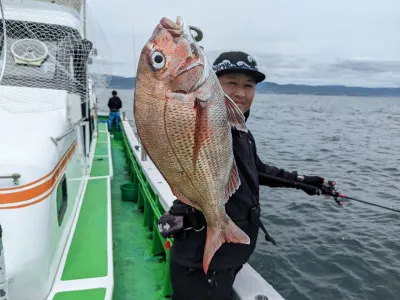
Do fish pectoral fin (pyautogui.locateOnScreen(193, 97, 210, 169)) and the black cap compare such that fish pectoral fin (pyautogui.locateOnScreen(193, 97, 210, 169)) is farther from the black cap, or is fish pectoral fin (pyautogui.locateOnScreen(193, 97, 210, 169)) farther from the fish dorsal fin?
the black cap

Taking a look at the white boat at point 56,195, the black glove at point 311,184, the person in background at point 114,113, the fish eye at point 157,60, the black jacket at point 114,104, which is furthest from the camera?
the black jacket at point 114,104

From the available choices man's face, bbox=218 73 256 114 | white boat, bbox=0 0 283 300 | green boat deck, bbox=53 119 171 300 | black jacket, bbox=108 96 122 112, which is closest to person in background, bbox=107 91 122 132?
black jacket, bbox=108 96 122 112

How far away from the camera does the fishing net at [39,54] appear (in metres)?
3.59

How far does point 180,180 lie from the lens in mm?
1707

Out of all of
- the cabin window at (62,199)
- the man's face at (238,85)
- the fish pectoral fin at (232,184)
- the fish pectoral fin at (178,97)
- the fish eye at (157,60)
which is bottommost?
the cabin window at (62,199)

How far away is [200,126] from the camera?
160 cm

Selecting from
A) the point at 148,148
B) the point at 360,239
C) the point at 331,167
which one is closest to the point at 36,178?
the point at 148,148

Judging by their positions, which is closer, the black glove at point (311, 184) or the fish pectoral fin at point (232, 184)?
the fish pectoral fin at point (232, 184)

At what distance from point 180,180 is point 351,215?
902 cm

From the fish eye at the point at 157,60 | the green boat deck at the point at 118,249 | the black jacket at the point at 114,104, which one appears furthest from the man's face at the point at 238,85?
the black jacket at the point at 114,104

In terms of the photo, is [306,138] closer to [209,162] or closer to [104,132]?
[104,132]

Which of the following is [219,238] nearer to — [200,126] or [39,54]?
[200,126]

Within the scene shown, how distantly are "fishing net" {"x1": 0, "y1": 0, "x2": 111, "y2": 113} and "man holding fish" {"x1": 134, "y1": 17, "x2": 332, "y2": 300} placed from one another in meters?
2.06

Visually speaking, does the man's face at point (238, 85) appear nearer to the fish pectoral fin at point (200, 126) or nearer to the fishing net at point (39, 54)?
the fish pectoral fin at point (200, 126)
